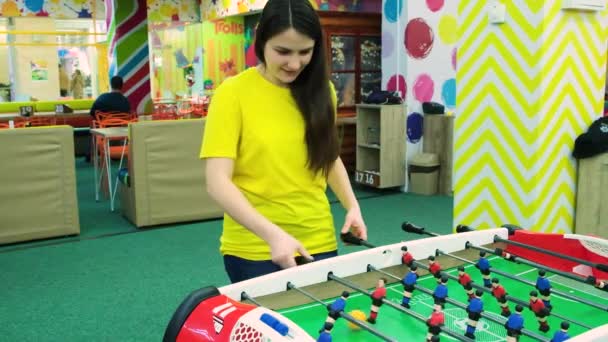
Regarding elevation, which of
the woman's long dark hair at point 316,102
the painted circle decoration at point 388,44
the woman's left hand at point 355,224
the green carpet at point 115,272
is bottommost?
the green carpet at point 115,272

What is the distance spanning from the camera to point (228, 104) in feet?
5.86

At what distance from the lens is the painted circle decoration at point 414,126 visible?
23.0 feet

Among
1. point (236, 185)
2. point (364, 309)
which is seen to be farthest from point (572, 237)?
point (236, 185)

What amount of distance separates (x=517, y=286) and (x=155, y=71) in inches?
506

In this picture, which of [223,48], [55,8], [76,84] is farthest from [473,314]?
[76,84]

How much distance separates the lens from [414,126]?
277 inches

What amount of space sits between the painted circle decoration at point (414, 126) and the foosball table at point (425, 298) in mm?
5083

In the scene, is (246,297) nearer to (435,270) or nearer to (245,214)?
(245,214)

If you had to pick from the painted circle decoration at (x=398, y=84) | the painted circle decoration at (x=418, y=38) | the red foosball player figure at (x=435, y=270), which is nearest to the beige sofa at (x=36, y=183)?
the painted circle decoration at (x=398, y=84)

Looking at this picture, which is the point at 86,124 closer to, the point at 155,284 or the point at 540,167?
the point at 155,284

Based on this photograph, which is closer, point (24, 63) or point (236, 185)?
point (236, 185)

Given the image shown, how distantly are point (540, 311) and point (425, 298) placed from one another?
0.37m

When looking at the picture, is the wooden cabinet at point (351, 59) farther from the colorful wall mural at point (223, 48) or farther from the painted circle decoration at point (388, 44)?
the colorful wall mural at point (223, 48)

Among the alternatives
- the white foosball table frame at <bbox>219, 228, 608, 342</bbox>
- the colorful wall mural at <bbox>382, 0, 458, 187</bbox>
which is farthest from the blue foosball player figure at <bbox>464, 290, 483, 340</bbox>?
the colorful wall mural at <bbox>382, 0, 458, 187</bbox>
